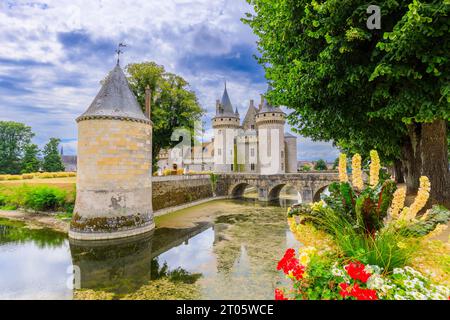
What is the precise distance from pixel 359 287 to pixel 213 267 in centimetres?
632

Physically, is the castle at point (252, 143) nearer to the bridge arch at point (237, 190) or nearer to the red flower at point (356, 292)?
the bridge arch at point (237, 190)

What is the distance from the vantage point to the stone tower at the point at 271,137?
31.3m

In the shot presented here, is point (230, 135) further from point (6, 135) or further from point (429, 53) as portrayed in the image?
point (6, 135)

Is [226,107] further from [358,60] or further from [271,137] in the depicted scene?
[358,60]

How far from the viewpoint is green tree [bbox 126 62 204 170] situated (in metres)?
19.6

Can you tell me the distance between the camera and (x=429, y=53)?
4.87 metres

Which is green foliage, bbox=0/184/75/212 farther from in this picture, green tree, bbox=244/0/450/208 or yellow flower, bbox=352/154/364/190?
yellow flower, bbox=352/154/364/190

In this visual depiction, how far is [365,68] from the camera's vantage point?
225 inches

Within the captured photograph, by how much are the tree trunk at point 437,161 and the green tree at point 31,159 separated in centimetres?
4339

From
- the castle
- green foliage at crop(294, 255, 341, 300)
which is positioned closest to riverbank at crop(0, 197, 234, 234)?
green foliage at crop(294, 255, 341, 300)

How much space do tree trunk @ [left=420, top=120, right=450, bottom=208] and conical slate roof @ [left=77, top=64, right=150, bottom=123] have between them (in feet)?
38.8

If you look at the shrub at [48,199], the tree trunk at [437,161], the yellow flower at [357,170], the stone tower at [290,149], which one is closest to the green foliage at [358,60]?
the tree trunk at [437,161]

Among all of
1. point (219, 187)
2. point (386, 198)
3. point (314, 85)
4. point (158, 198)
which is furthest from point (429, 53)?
point (219, 187)
